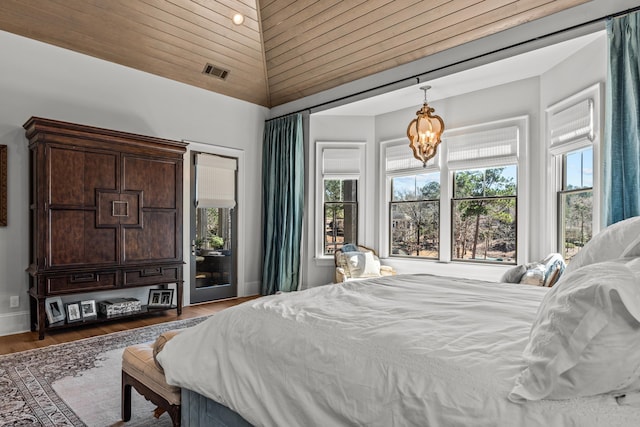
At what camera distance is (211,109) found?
557 cm

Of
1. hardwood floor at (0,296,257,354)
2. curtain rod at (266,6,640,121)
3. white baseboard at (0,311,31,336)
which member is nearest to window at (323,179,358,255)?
curtain rod at (266,6,640,121)

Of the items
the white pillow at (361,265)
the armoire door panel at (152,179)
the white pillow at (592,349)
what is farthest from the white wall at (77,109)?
the white pillow at (592,349)

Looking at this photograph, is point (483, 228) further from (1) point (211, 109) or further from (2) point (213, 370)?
(2) point (213, 370)

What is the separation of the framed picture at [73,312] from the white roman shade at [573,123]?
17.2 ft

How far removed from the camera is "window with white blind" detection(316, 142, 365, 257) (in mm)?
6039

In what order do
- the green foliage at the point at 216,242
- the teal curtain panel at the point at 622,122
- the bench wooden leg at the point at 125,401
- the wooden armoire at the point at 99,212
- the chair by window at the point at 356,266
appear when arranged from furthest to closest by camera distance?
the green foliage at the point at 216,242 < the chair by window at the point at 356,266 < the wooden armoire at the point at 99,212 < the teal curtain panel at the point at 622,122 < the bench wooden leg at the point at 125,401

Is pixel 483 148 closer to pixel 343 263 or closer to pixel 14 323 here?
pixel 343 263

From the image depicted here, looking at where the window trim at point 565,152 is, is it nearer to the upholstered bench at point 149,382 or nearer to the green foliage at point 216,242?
the upholstered bench at point 149,382

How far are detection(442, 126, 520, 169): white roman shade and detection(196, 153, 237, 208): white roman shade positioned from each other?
3020 mm

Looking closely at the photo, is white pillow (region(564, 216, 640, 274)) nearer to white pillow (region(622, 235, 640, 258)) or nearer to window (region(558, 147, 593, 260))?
white pillow (region(622, 235, 640, 258))

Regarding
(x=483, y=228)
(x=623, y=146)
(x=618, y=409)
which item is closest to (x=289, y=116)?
(x=483, y=228)

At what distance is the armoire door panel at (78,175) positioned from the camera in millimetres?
3756

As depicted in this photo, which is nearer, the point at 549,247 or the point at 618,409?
the point at 618,409

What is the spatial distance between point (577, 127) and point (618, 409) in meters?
3.81
